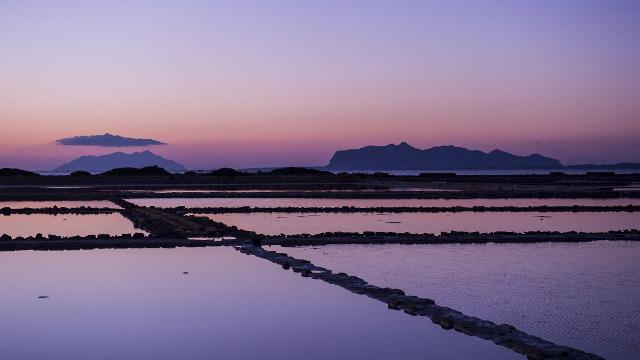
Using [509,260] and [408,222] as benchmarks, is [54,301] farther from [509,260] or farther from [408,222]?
[408,222]

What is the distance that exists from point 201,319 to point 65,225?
1366 centimetres

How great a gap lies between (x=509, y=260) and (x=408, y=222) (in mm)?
8355

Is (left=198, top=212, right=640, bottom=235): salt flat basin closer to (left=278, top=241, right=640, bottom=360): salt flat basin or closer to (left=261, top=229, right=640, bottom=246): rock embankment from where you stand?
(left=261, top=229, right=640, bottom=246): rock embankment

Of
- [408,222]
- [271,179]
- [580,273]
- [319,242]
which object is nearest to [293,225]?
[408,222]

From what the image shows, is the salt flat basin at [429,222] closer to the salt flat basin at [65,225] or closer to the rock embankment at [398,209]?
the rock embankment at [398,209]

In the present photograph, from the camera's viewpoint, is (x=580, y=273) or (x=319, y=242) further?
(x=319, y=242)

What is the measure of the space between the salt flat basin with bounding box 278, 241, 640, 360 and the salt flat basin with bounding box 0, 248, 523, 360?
0.98 metres

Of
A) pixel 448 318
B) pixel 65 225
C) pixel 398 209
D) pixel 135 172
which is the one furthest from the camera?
pixel 135 172

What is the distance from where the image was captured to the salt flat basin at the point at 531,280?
28.2 feet

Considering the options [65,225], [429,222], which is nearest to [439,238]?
[429,222]

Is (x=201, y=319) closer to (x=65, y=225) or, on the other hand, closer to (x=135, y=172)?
(x=65, y=225)

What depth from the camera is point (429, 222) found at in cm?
2230

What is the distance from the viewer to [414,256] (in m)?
14.4

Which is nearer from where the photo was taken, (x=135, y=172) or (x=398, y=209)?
(x=398, y=209)
